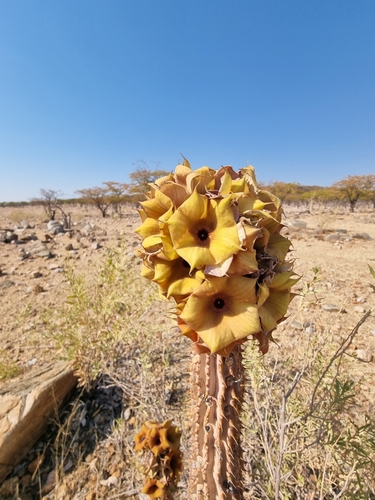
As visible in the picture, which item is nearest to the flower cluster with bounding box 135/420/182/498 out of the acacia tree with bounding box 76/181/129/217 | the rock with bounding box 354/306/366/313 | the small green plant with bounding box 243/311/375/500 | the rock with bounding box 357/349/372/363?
the small green plant with bounding box 243/311/375/500

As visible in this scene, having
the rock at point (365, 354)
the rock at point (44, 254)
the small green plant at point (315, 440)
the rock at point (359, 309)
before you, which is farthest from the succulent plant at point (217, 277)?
the rock at point (44, 254)

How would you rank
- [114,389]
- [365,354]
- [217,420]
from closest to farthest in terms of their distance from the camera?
1. [217,420]
2. [114,389]
3. [365,354]

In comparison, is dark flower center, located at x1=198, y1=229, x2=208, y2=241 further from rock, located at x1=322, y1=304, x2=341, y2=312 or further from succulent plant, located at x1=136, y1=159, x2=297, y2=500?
rock, located at x1=322, y1=304, x2=341, y2=312

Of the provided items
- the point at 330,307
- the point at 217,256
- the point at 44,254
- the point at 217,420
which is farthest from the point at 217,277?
the point at 44,254

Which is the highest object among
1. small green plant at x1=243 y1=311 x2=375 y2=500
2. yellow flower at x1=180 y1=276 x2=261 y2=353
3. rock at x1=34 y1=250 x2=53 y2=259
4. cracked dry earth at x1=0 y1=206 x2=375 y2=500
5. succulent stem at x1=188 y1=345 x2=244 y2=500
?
yellow flower at x1=180 y1=276 x2=261 y2=353

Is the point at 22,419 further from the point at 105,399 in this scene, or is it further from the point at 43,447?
the point at 105,399

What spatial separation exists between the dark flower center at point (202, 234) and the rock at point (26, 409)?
2136 mm

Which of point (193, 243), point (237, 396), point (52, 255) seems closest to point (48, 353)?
point (237, 396)

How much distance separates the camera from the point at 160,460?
0.94 m

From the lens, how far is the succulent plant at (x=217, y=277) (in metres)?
0.66

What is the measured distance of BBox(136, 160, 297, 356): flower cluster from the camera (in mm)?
659

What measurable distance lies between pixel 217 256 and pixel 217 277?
6 cm

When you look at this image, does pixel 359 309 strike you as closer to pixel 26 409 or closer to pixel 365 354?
pixel 365 354

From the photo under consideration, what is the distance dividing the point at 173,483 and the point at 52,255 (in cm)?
727
